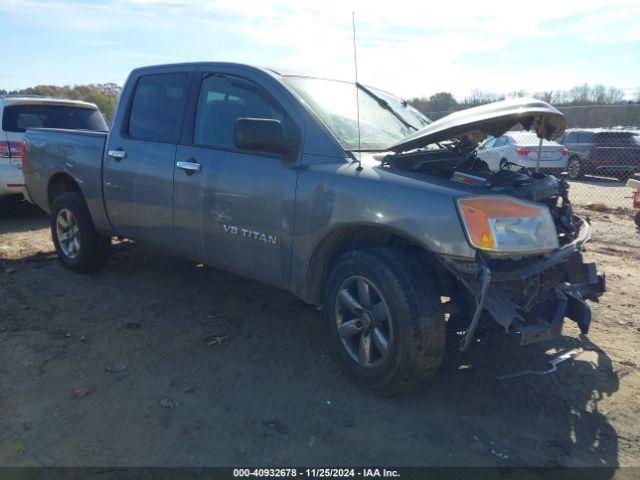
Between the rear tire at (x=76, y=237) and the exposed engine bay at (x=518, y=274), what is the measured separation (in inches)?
132

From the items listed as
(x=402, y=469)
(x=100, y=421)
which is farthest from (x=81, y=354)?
(x=402, y=469)

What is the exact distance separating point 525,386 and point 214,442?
1.96 m

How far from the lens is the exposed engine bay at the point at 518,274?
2.89 metres

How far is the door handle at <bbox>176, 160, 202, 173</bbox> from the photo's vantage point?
13.2ft

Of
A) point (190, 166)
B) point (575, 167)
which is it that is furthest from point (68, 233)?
point (575, 167)

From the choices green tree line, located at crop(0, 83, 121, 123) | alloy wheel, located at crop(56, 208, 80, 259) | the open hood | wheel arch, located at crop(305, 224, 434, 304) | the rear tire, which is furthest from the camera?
green tree line, located at crop(0, 83, 121, 123)

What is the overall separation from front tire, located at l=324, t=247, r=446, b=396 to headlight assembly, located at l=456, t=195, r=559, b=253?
438 millimetres

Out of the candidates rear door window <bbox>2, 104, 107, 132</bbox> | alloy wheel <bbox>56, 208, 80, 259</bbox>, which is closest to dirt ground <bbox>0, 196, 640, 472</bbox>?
alloy wheel <bbox>56, 208, 80, 259</bbox>

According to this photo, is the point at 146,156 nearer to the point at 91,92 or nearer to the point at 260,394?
the point at 260,394

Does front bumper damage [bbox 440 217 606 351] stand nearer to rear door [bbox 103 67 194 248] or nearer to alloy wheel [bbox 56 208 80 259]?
rear door [bbox 103 67 194 248]

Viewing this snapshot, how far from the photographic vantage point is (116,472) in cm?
265

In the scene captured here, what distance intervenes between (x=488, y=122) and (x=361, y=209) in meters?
0.87

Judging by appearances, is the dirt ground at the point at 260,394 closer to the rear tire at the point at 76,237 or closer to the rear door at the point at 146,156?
the rear tire at the point at 76,237

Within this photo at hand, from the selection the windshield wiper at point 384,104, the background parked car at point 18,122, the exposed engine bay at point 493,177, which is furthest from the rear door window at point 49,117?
the exposed engine bay at point 493,177
